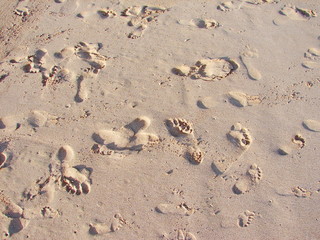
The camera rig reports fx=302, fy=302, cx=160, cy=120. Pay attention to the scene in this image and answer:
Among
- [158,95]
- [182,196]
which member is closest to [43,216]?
[182,196]

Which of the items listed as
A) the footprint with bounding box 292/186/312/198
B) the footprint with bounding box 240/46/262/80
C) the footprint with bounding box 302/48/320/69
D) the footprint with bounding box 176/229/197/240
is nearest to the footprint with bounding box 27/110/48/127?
the footprint with bounding box 176/229/197/240

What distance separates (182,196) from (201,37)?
1.86m

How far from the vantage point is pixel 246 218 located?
2.53 m

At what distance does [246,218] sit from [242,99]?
1.17 meters

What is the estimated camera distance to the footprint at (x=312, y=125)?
294 cm

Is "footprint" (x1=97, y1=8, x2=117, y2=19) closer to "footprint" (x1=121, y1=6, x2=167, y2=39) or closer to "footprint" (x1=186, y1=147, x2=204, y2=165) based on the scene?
"footprint" (x1=121, y1=6, x2=167, y2=39)

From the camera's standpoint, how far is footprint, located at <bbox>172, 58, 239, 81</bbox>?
3.19 meters

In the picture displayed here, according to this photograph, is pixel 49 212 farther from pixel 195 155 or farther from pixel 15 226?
pixel 195 155

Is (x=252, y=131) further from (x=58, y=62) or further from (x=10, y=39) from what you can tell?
(x=10, y=39)

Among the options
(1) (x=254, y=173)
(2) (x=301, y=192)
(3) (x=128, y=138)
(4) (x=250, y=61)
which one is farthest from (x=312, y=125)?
(3) (x=128, y=138)

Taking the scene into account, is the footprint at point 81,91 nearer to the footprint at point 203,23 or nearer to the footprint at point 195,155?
the footprint at point 195,155

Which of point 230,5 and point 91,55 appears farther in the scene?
point 230,5

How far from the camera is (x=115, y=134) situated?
9.29 feet

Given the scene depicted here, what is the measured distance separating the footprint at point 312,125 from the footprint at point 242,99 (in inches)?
19.2
